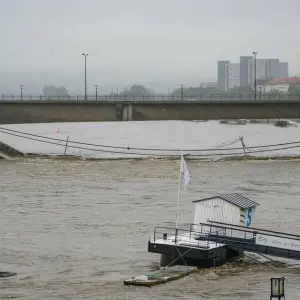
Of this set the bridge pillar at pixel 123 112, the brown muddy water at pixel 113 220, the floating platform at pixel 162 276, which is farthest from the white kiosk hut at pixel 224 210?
the bridge pillar at pixel 123 112

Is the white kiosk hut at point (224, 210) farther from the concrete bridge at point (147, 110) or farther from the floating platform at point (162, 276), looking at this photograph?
the concrete bridge at point (147, 110)

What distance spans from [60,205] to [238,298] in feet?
70.6

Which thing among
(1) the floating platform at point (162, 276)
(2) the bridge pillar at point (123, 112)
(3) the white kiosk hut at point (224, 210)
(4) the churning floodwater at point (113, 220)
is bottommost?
(4) the churning floodwater at point (113, 220)

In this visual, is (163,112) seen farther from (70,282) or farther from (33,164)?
(70,282)

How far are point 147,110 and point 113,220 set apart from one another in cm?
3730

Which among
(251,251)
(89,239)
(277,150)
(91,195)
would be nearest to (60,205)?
(91,195)

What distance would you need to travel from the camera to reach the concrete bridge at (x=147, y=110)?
75.8m

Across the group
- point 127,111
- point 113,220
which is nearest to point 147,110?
point 127,111

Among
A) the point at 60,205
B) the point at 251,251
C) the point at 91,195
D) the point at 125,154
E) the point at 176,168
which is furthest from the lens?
the point at 125,154

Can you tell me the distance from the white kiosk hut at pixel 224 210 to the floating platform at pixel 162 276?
336 centimetres

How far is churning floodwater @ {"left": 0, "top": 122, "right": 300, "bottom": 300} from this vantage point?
2695 cm

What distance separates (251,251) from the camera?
101 ft

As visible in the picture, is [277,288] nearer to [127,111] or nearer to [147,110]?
[127,111]

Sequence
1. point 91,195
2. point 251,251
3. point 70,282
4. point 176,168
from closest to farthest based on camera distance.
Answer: point 70,282
point 251,251
point 91,195
point 176,168
